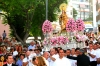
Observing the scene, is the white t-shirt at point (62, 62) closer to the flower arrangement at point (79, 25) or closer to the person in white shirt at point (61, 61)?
the person in white shirt at point (61, 61)

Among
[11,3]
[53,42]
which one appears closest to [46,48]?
[53,42]

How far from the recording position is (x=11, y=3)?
85.1 feet

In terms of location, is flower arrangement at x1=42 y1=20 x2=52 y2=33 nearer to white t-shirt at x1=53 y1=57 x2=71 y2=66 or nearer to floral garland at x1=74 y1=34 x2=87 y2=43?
floral garland at x1=74 y1=34 x2=87 y2=43

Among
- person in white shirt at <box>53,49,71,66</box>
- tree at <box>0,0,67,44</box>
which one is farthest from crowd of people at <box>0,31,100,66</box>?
tree at <box>0,0,67,44</box>

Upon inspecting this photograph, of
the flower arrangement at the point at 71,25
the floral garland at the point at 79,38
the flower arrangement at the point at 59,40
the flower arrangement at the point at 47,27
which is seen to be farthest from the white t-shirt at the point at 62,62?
the flower arrangement at the point at 47,27

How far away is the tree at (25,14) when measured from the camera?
2605 cm

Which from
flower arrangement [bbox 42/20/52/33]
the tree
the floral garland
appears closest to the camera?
the floral garland

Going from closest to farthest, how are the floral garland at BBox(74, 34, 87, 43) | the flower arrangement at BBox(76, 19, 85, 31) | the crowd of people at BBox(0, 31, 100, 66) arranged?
1. the crowd of people at BBox(0, 31, 100, 66)
2. the floral garland at BBox(74, 34, 87, 43)
3. the flower arrangement at BBox(76, 19, 85, 31)

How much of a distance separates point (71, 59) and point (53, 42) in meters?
4.17

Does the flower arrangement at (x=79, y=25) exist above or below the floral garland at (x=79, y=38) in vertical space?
above

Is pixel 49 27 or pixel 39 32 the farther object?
pixel 39 32

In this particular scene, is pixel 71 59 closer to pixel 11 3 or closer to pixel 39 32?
pixel 11 3

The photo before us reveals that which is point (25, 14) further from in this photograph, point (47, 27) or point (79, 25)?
point (79, 25)

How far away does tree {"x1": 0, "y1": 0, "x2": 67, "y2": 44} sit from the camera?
26053 mm
